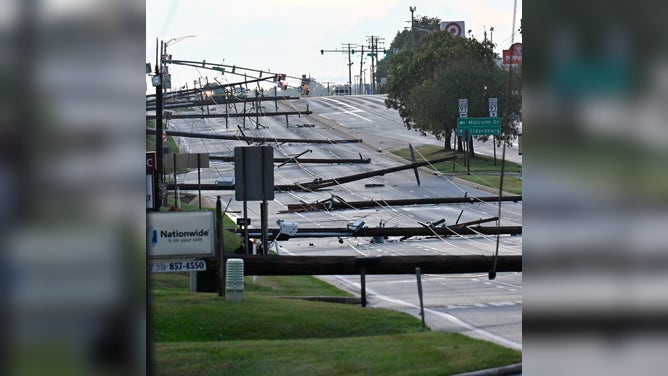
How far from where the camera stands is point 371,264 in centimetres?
1731

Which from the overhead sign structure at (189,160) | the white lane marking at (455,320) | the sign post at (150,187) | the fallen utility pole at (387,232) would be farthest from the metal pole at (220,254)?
the overhead sign structure at (189,160)

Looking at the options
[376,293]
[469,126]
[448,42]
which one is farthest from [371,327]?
[448,42]

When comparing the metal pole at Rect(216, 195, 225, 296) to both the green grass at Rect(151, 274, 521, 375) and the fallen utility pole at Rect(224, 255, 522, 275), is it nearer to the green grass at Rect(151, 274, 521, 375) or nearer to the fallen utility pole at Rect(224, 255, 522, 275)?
the green grass at Rect(151, 274, 521, 375)

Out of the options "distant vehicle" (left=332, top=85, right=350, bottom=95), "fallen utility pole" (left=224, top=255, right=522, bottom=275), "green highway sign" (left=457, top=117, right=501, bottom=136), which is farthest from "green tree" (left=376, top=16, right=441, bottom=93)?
"fallen utility pole" (left=224, top=255, right=522, bottom=275)

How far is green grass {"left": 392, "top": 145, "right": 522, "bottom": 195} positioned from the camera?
2138 inches

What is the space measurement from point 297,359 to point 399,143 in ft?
233

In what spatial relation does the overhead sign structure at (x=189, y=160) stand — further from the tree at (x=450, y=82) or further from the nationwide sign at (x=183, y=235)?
the tree at (x=450, y=82)

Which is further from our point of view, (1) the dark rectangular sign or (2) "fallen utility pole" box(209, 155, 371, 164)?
(2) "fallen utility pole" box(209, 155, 371, 164)

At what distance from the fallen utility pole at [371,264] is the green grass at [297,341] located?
617mm

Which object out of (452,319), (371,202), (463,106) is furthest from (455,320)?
(463,106)

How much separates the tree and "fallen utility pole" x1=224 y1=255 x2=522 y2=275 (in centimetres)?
4483

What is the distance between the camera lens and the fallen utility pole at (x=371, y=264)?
15.8m

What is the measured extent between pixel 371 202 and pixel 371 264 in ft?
97.6
